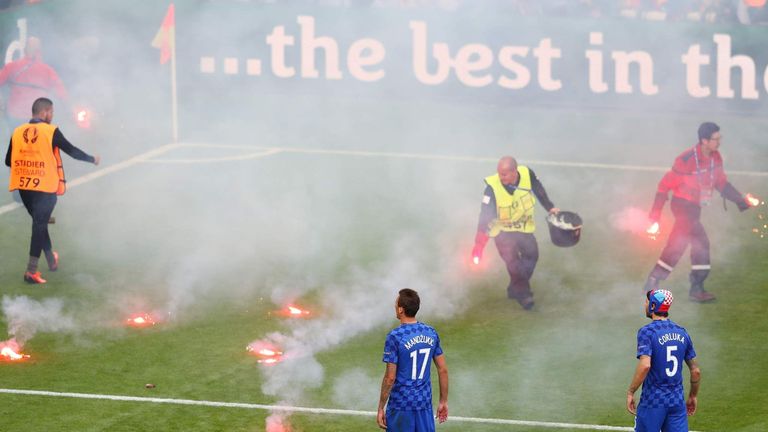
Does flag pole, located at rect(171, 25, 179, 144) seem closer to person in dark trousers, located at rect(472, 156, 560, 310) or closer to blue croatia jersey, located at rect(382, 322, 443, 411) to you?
person in dark trousers, located at rect(472, 156, 560, 310)

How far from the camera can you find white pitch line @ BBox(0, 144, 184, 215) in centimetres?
1781

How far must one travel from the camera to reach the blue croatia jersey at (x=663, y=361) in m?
9.68

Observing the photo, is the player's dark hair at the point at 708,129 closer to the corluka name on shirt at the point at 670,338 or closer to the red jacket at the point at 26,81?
the corluka name on shirt at the point at 670,338

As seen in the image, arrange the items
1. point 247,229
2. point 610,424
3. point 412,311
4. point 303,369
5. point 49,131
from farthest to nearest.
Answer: point 247,229 < point 49,131 < point 303,369 < point 610,424 < point 412,311

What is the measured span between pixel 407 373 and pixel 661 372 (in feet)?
5.18

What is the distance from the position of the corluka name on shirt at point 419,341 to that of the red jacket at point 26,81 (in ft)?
30.6

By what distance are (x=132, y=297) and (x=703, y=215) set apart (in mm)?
6680

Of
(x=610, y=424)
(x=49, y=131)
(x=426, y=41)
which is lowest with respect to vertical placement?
(x=610, y=424)

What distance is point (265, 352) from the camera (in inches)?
514

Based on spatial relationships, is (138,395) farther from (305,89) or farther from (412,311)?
(305,89)

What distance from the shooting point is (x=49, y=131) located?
14.5 metres

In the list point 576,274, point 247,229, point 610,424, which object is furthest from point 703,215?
point 610,424

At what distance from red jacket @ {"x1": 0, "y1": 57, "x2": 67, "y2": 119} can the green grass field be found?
119 cm

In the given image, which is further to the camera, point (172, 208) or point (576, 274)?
point (172, 208)
